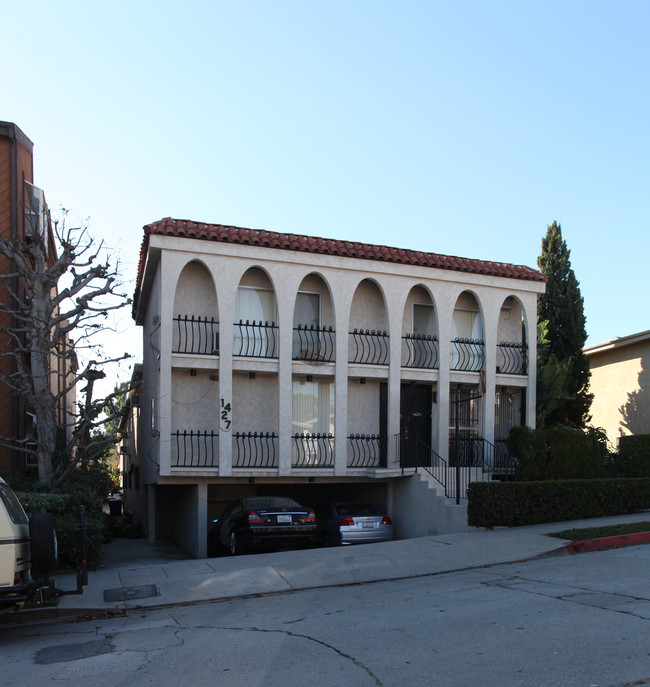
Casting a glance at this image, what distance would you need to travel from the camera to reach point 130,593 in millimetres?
10727

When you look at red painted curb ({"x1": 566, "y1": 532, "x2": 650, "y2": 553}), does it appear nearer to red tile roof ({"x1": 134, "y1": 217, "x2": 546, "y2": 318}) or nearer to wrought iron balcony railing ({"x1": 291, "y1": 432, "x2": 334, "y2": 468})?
wrought iron balcony railing ({"x1": 291, "y1": 432, "x2": 334, "y2": 468})

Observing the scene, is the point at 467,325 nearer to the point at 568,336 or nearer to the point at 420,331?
the point at 420,331

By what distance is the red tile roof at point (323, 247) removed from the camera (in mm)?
16422

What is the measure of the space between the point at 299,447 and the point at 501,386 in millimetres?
6080

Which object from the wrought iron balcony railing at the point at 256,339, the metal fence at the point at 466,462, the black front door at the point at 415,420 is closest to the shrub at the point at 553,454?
the metal fence at the point at 466,462

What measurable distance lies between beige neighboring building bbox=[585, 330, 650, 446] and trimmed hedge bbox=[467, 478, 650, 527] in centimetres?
729

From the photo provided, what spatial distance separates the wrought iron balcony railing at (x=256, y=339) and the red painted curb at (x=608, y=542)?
8.03m

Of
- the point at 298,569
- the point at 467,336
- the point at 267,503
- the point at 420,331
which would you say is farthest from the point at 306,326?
the point at 298,569

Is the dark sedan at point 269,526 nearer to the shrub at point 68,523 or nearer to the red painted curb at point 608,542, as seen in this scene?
the shrub at point 68,523

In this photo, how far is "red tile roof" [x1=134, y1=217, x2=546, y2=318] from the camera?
1642 cm

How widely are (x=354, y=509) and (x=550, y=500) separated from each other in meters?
4.07

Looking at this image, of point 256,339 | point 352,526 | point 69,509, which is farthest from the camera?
point 256,339

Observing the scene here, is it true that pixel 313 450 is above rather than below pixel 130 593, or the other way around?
above

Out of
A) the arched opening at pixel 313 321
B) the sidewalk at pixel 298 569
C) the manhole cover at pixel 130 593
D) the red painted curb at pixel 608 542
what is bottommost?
the manhole cover at pixel 130 593
